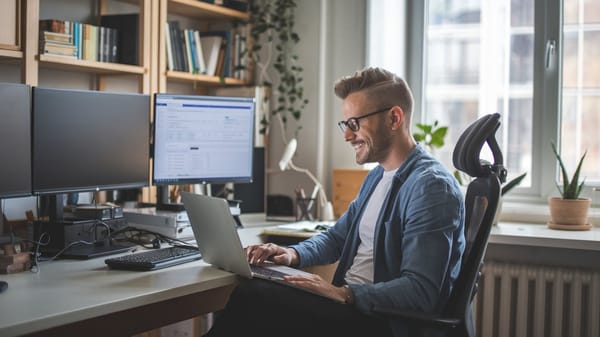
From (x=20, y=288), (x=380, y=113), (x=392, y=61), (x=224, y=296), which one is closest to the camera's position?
(x=20, y=288)

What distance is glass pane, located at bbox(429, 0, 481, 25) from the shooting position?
347 centimetres

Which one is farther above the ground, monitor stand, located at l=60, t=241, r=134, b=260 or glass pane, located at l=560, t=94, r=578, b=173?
glass pane, located at l=560, t=94, r=578, b=173

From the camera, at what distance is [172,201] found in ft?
9.82

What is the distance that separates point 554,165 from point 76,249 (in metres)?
2.18

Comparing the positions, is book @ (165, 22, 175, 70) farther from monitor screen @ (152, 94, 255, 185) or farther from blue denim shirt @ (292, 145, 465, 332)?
blue denim shirt @ (292, 145, 465, 332)

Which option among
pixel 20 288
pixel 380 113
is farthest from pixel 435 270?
pixel 20 288

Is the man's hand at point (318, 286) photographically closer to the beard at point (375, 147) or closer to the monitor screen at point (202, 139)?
the beard at point (375, 147)

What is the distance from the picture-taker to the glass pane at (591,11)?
3186 millimetres

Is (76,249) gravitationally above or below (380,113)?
below

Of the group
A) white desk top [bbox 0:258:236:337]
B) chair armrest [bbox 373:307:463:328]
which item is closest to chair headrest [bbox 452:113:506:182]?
chair armrest [bbox 373:307:463:328]

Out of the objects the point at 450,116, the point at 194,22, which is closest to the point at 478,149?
the point at 450,116

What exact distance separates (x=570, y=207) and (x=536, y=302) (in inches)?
16.8

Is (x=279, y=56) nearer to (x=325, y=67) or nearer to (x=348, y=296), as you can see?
(x=325, y=67)

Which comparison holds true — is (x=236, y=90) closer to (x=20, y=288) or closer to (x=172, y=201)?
(x=172, y=201)
